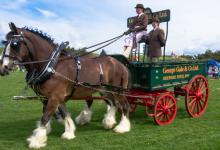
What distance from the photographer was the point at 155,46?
31.9 ft

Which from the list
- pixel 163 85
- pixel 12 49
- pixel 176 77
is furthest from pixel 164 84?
pixel 12 49

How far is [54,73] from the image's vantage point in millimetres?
7387

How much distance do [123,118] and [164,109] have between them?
43.3 inches

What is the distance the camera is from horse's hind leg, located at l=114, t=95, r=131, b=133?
27.8ft

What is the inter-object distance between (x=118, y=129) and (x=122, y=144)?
1.21 metres

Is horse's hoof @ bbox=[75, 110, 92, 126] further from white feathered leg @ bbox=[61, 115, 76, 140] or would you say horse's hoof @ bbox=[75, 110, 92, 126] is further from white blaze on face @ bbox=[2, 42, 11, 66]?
white blaze on face @ bbox=[2, 42, 11, 66]

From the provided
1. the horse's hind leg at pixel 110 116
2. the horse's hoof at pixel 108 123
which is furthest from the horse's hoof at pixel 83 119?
the horse's hoof at pixel 108 123

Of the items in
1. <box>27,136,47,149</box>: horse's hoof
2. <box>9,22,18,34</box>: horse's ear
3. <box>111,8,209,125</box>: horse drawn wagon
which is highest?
<box>9,22,18,34</box>: horse's ear

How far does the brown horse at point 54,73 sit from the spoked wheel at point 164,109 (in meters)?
0.87

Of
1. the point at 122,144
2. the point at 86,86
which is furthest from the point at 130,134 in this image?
the point at 86,86

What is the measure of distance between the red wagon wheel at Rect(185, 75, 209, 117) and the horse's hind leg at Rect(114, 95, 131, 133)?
1874mm

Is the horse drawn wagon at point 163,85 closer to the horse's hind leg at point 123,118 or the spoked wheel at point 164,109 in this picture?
the spoked wheel at point 164,109

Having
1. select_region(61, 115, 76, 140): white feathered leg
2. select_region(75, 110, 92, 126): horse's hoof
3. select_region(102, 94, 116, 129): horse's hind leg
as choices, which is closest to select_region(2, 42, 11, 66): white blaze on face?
select_region(61, 115, 76, 140): white feathered leg

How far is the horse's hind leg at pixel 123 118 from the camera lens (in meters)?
8.49
